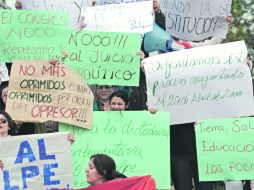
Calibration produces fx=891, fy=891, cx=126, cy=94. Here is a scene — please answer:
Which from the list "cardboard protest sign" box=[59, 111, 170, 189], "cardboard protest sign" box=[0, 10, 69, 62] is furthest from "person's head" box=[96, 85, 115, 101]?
"cardboard protest sign" box=[0, 10, 69, 62]

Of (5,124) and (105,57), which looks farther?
(105,57)

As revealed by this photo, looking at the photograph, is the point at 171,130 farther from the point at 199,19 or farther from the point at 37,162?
the point at 37,162

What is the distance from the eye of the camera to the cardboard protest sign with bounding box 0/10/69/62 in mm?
8797

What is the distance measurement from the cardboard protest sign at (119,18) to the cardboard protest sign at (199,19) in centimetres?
35

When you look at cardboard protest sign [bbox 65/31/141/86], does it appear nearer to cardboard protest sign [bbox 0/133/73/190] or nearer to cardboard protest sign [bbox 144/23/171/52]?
cardboard protest sign [bbox 144/23/171/52]

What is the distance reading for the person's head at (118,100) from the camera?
8609 millimetres

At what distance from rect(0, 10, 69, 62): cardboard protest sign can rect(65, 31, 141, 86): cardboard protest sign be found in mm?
163

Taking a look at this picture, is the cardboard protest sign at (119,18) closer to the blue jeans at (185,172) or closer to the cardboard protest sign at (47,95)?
the cardboard protest sign at (47,95)

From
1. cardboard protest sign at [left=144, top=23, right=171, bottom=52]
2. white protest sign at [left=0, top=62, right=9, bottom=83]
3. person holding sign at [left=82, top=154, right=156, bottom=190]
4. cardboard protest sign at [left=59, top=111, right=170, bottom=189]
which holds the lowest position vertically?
person holding sign at [left=82, top=154, right=156, bottom=190]

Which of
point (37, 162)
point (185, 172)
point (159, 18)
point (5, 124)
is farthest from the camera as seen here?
point (159, 18)

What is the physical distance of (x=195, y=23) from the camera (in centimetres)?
945

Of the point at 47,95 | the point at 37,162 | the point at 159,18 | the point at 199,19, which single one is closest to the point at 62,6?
the point at 159,18

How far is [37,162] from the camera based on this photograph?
8.18m

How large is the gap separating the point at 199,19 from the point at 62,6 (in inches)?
57.3
